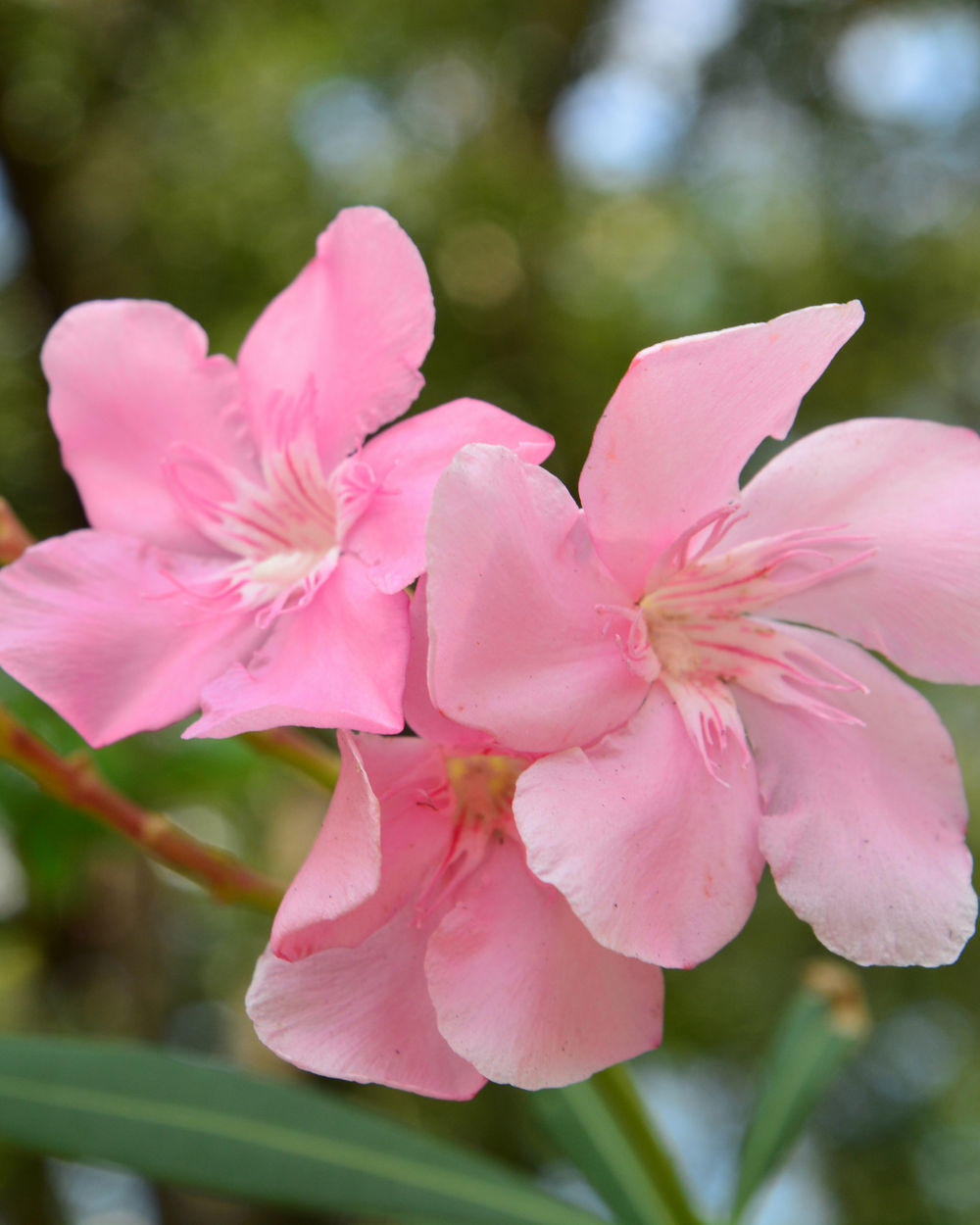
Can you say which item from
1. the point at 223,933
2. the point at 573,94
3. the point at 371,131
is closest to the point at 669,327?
the point at 371,131

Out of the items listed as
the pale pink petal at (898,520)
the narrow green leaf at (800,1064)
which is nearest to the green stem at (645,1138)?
the narrow green leaf at (800,1064)

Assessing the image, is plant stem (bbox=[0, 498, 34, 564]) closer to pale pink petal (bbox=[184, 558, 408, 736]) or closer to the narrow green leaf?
pale pink petal (bbox=[184, 558, 408, 736])

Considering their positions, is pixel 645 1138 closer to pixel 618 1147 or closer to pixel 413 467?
pixel 618 1147

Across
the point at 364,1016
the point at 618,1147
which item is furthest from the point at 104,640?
the point at 618,1147

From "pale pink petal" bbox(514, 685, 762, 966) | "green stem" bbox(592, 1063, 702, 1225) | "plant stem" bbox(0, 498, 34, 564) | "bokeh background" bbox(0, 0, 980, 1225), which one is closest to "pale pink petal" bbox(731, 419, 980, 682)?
"pale pink petal" bbox(514, 685, 762, 966)

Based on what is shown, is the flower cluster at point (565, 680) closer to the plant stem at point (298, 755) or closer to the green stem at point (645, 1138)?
the plant stem at point (298, 755)
